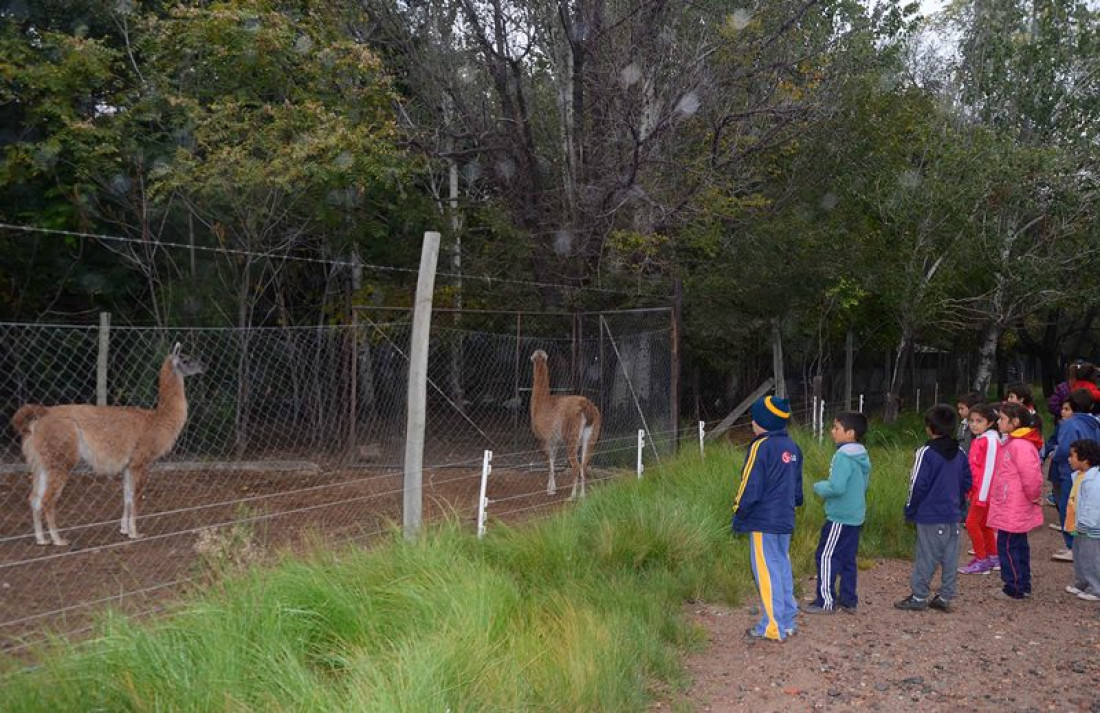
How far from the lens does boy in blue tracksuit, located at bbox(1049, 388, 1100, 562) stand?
343 inches

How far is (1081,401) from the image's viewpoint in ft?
28.9

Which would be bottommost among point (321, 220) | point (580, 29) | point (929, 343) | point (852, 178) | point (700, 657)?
point (700, 657)

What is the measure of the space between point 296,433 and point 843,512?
6854 mm

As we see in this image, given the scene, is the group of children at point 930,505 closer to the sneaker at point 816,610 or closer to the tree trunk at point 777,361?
the sneaker at point 816,610

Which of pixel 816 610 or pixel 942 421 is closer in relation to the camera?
pixel 816 610

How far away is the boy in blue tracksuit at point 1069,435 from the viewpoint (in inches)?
343

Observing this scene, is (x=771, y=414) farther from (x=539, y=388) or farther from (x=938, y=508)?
(x=539, y=388)

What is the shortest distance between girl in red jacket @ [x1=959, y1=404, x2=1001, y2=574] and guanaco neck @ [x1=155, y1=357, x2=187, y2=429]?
671 centimetres

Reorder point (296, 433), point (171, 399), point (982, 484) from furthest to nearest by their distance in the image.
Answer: point (296, 433)
point (171, 399)
point (982, 484)

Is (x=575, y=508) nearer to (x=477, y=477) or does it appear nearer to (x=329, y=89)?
(x=477, y=477)

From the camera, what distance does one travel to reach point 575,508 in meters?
8.21

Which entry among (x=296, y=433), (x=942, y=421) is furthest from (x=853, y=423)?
(x=296, y=433)

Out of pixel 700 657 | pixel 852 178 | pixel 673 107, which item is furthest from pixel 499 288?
pixel 700 657

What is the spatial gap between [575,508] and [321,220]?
7175 mm
